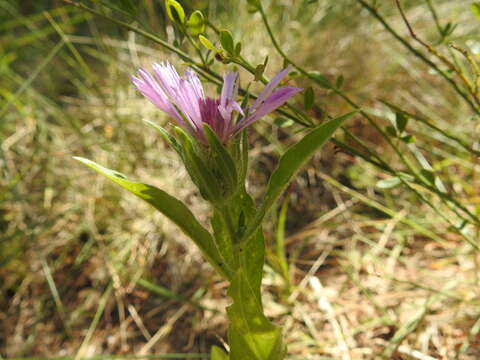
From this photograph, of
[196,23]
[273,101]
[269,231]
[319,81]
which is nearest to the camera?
[273,101]

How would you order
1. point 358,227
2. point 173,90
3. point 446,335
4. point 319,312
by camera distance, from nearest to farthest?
point 173,90 → point 446,335 → point 319,312 → point 358,227

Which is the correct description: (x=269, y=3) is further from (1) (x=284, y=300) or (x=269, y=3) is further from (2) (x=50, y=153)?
(1) (x=284, y=300)

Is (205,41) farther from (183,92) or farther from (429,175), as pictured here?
(429,175)

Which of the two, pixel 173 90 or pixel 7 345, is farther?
pixel 7 345

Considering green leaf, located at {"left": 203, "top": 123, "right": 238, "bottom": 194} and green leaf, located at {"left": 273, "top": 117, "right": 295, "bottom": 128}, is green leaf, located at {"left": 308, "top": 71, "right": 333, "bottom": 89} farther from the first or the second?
green leaf, located at {"left": 203, "top": 123, "right": 238, "bottom": 194}

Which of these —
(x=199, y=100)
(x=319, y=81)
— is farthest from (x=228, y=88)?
(x=319, y=81)

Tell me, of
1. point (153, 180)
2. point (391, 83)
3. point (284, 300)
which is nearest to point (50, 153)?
point (153, 180)

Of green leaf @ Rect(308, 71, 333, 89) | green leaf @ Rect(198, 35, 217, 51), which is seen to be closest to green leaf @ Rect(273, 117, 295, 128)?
green leaf @ Rect(308, 71, 333, 89)
